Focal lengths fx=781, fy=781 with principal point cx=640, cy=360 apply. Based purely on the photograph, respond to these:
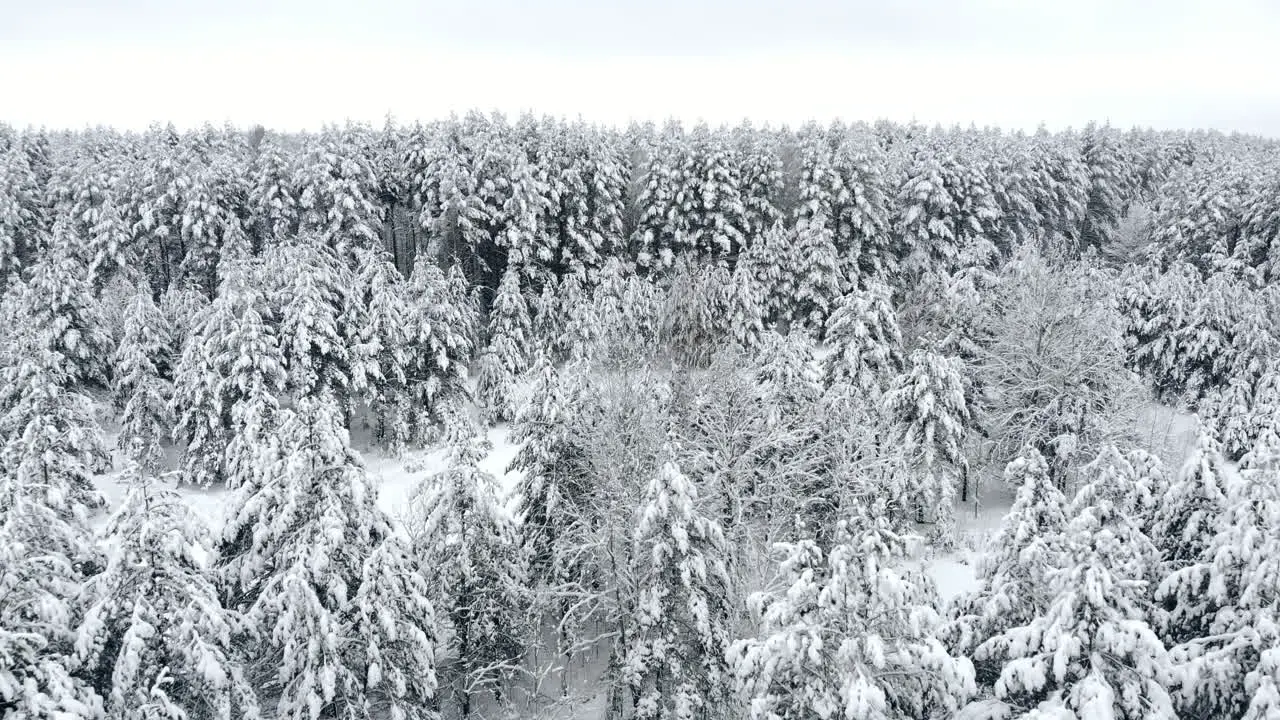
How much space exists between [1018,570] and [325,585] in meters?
11.1

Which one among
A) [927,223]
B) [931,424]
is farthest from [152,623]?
[927,223]

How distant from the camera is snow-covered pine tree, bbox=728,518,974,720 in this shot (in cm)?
959

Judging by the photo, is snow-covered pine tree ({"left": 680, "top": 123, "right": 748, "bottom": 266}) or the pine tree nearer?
the pine tree

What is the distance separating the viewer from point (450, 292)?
3588 cm

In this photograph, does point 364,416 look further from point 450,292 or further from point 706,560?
point 706,560

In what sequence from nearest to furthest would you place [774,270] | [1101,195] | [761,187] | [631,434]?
[631,434] → [774,270] → [761,187] → [1101,195]

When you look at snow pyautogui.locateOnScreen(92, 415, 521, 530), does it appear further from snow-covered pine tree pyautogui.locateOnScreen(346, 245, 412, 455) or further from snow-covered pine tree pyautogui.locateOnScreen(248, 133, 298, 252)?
snow-covered pine tree pyautogui.locateOnScreen(248, 133, 298, 252)

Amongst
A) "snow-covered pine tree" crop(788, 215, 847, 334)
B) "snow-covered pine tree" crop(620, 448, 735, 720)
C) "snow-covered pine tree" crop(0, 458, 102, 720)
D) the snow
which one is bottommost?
the snow

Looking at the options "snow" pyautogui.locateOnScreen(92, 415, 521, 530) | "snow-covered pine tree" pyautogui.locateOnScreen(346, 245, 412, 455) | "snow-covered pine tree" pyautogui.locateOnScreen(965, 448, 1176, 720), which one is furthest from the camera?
"snow-covered pine tree" pyautogui.locateOnScreen(346, 245, 412, 455)

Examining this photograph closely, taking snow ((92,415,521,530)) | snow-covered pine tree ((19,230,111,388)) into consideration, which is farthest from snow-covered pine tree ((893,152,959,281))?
snow-covered pine tree ((19,230,111,388))

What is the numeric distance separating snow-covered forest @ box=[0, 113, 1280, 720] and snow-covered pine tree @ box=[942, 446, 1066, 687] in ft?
0.30

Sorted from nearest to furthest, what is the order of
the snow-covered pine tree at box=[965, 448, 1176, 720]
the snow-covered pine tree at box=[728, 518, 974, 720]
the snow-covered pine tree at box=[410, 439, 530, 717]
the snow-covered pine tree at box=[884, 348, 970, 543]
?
1. the snow-covered pine tree at box=[965, 448, 1176, 720]
2. the snow-covered pine tree at box=[728, 518, 974, 720]
3. the snow-covered pine tree at box=[410, 439, 530, 717]
4. the snow-covered pine tree at box=[884, 348, 970, 543]

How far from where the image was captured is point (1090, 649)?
353 inches

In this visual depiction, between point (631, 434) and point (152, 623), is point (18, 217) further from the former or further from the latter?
point (152, 623)
